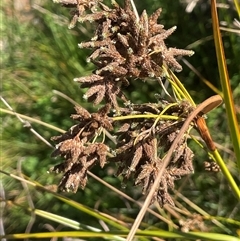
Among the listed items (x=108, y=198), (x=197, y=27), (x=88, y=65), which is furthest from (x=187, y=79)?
(x=108, y=198)

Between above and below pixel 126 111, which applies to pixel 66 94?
above

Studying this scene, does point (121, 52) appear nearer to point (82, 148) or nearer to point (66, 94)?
point (82, 148)

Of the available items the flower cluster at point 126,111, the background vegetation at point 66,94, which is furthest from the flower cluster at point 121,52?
the background vegetation at point 66,94

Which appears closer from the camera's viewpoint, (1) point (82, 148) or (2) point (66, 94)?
(1) point (82, 148)

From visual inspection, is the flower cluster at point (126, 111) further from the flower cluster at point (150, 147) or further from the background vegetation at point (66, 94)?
the background vegetation at point (66, 94)

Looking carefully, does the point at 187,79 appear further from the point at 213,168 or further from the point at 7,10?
the point at 7,10

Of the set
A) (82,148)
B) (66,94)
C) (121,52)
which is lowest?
(82,148)

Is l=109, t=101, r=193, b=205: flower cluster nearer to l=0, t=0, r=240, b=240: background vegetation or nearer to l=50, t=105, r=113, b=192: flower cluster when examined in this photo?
l=50, t=105, r=113, b=192: flower cluster

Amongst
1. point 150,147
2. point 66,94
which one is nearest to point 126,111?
point 150,147

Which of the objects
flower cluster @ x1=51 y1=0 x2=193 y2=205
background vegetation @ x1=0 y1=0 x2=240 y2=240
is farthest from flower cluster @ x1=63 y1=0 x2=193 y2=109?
background vegetation @ x1=0 y1=0 x2=240 y2=240
